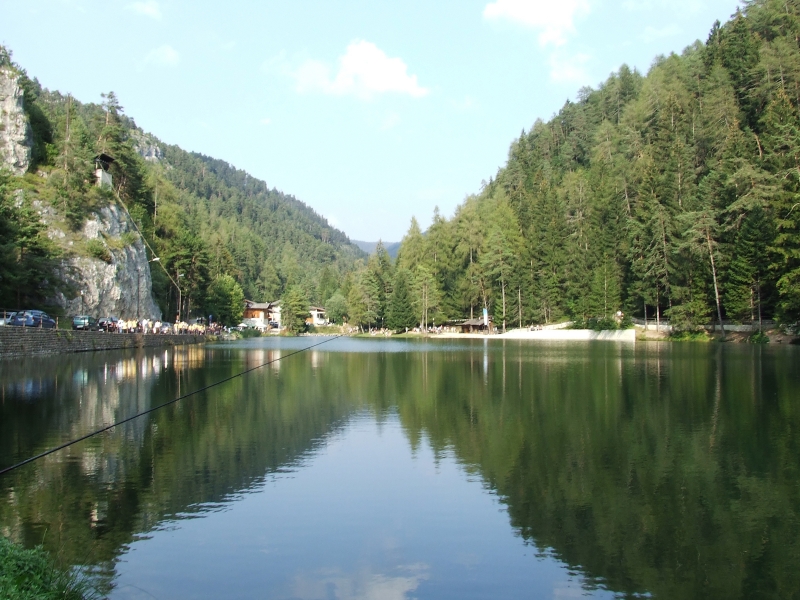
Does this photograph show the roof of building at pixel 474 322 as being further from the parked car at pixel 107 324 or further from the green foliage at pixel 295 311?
the parked car at pixel 107 324

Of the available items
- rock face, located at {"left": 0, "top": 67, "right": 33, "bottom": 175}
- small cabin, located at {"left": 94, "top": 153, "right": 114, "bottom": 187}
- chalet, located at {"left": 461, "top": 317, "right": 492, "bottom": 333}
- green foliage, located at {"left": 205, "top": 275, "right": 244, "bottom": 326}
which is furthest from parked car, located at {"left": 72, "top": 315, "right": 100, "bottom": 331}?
chalet, located at {"left": 461, "top": 317, "right": 492, "bottom": 333}

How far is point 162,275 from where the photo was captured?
7969 centimetres

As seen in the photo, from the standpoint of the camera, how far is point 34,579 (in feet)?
22.5

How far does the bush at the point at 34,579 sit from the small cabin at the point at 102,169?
2590 inches

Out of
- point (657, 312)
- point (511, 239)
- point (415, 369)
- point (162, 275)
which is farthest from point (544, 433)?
point (511, 239)

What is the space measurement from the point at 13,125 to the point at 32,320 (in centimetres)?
2833

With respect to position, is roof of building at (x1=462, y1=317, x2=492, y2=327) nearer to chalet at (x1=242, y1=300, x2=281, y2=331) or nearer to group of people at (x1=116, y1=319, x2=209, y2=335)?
group of people at (x1=116, y1=319, x2=209, y2=335)

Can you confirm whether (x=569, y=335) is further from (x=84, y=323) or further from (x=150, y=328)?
(x=84, y=323)

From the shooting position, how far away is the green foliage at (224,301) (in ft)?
349

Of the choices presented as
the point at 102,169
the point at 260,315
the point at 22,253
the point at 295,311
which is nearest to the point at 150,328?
the point at 22,253

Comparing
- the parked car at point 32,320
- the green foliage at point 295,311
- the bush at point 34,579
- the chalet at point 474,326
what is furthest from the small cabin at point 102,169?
the bush at point 34,579

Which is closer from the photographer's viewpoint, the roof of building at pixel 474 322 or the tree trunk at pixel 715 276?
the tree trunk at pixel 715 276

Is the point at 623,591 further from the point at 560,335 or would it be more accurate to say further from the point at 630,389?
the point at 560,335

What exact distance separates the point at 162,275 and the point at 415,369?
165ft
